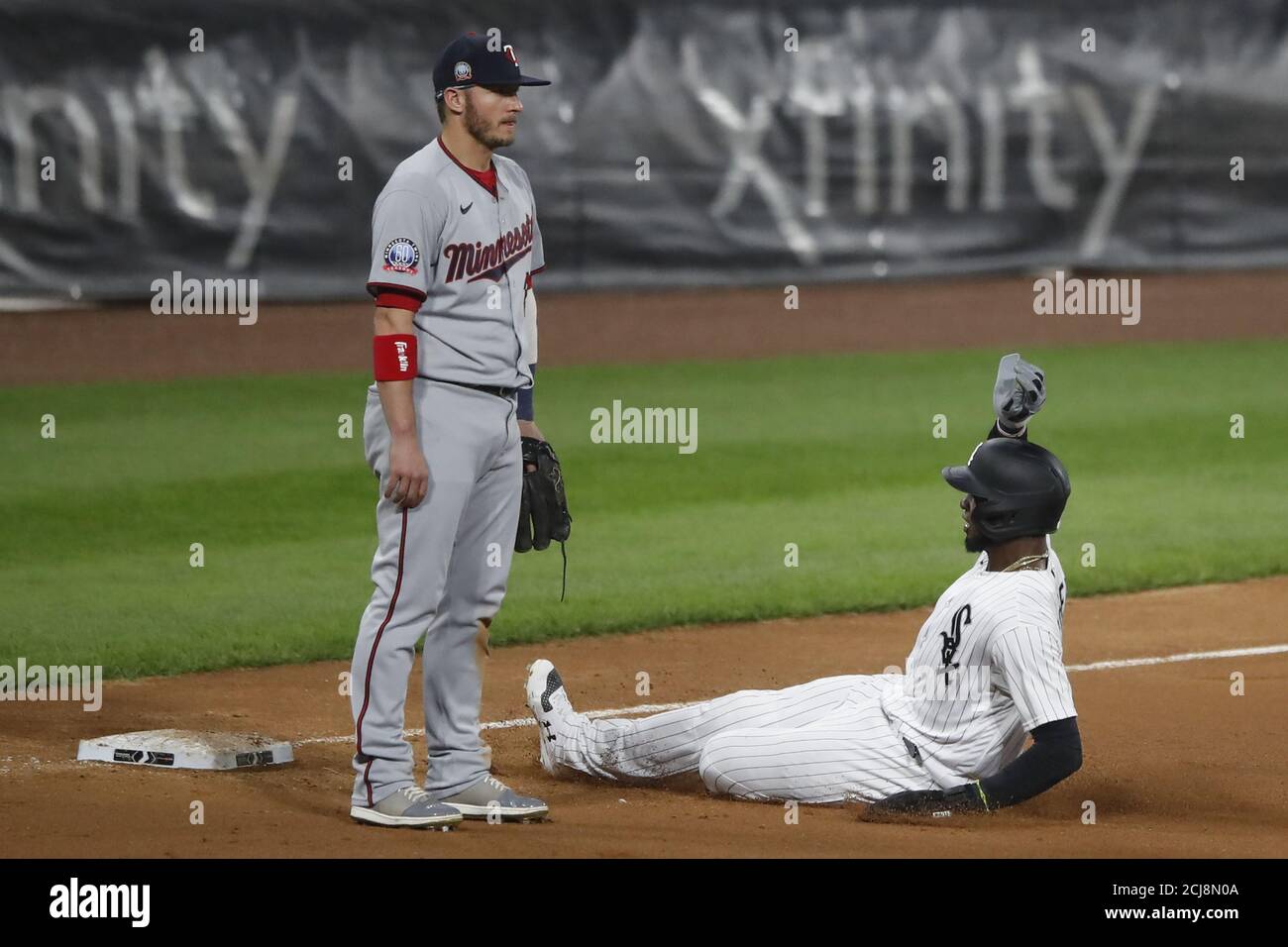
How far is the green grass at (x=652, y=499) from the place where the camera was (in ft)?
26.4

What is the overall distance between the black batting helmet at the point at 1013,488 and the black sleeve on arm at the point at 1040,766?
0.48 metres

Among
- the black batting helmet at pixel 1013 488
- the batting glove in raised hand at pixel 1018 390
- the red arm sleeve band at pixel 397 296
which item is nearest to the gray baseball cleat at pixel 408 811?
the red arm sleeve band at pixel 397 296

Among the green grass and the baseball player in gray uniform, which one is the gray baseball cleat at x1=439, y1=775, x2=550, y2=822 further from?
the green grass

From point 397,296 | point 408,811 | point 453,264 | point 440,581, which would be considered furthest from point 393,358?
point 408,811

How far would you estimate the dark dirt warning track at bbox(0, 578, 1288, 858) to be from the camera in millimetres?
4359

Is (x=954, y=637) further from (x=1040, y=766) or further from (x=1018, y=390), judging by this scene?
(x=1018, y=390)

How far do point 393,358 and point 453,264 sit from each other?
0.30m

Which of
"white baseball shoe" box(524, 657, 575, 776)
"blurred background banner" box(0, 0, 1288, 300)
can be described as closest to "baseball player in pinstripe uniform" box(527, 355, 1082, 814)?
"white baseball shoe" box(524, 657, 575, 776)

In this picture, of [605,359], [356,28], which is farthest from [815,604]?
[356,28]

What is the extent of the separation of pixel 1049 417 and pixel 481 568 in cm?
909

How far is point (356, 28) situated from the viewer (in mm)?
15086

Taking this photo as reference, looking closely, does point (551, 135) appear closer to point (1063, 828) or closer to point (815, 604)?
point (815, 604)

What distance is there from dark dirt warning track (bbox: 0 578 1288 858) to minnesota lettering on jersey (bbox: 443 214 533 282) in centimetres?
133

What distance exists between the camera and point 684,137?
15742 mm
